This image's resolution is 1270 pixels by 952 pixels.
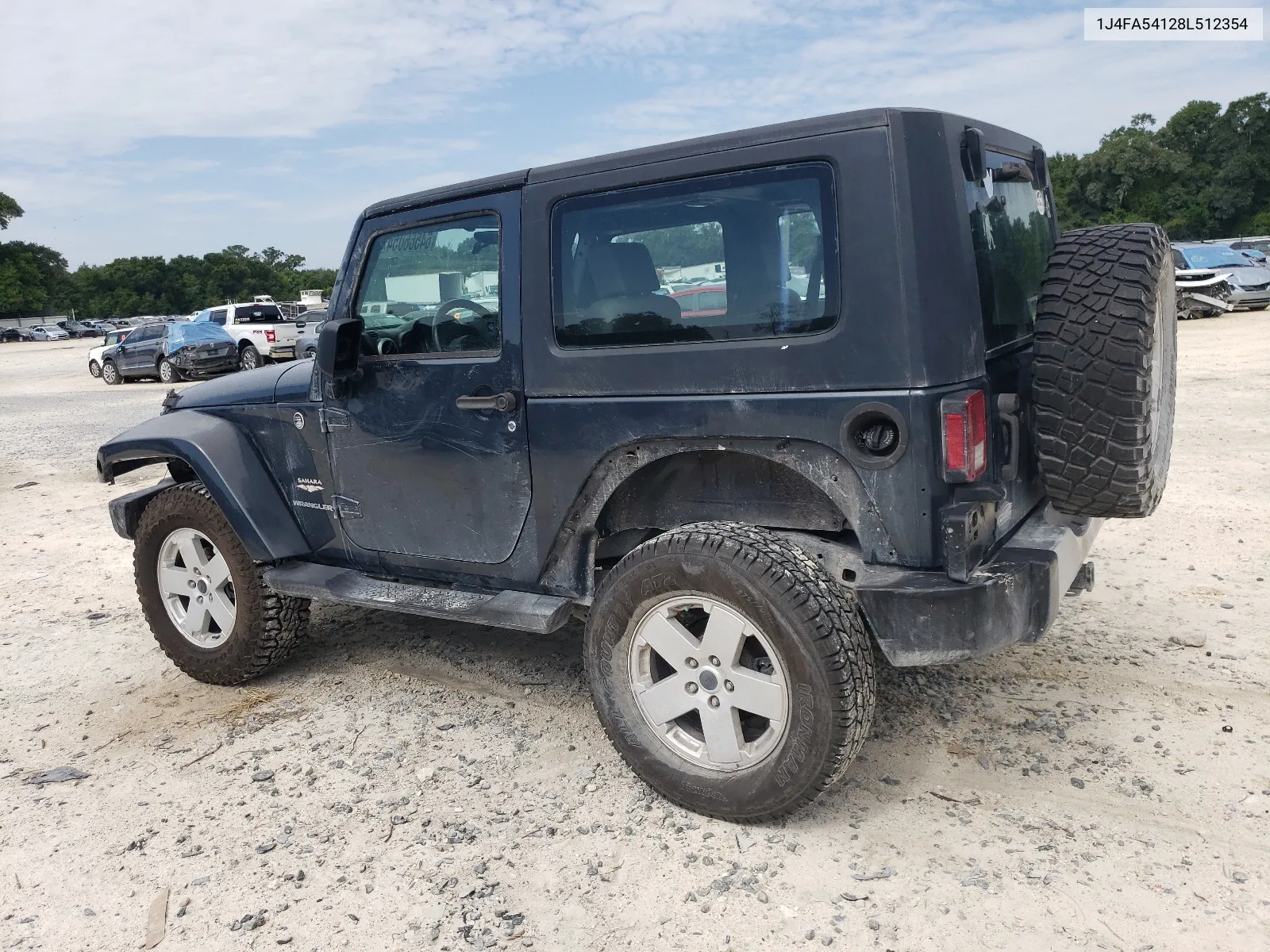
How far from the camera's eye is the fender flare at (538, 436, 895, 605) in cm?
284

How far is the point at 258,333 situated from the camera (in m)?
22.3

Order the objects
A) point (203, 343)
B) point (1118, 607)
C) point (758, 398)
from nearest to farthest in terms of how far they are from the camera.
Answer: point (758, 398) < point (1118, 607) < point (203, 343)

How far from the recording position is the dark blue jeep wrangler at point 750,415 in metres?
2.72

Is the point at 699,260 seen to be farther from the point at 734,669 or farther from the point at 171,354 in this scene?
the point at 171,354

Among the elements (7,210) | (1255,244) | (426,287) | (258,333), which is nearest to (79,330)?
(7,210)

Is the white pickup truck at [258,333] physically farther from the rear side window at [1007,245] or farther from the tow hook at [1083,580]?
the tow hook at [1083,580]

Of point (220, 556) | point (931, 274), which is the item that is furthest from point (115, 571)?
point (931, 274)

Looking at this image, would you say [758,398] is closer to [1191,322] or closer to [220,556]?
[220,556]

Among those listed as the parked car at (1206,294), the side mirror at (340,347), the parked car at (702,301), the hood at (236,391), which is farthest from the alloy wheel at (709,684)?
the parked car at (1206,294)

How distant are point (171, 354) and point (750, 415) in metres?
22.3

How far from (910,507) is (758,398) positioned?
0.55m

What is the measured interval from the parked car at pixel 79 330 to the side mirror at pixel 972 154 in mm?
69663

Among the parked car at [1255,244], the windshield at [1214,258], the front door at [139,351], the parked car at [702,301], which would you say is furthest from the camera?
the parked car at [1255,244]

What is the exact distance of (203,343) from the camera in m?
21.7
